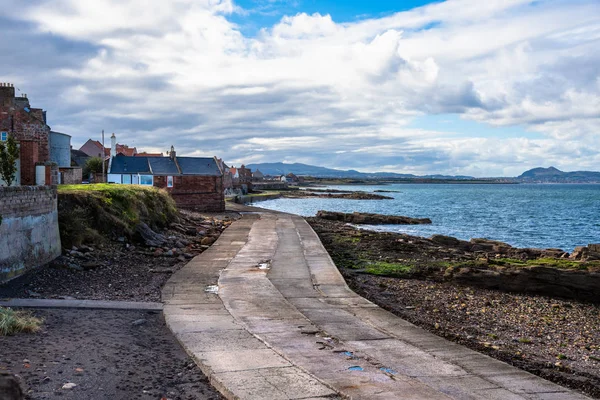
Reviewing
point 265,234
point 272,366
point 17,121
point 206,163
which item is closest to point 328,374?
point 272,366

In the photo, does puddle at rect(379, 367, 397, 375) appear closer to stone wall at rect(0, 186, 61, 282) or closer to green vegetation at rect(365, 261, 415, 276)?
stone wall at rect(0, 186, 61, 282)

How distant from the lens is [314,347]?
9.55 metres

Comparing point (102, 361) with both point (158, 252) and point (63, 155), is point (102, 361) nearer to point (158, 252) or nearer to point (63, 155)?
point (158, 252)

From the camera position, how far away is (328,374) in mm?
8062

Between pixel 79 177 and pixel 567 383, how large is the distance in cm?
3810

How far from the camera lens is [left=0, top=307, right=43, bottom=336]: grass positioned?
9.28m

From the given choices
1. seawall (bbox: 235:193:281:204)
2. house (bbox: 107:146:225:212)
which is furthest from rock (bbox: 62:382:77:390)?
seawall (bbox: 235:193:281:204)

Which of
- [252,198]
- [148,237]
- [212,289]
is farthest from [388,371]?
[252,198]

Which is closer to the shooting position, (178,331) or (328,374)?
(328,374)

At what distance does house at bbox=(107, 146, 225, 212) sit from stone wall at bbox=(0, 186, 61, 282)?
97.2 feet

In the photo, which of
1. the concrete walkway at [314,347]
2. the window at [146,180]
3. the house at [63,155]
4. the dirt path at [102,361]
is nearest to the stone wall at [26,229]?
the concrete walkway at [314,347]

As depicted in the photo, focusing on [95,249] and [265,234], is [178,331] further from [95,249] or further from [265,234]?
[265,234]

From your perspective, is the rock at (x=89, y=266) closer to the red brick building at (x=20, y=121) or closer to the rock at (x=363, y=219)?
the red brick building at (x=20, y=121)

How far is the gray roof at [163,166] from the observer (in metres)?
48.3
